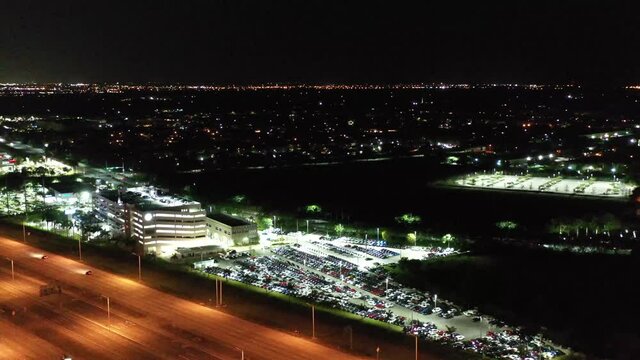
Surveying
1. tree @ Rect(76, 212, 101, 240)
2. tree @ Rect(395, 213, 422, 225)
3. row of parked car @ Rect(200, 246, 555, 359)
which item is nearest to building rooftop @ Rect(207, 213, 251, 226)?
row of parked car @ Rect(200, 246, 555, 359)

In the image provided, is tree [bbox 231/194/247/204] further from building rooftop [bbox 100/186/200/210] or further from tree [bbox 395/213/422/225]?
tree [bbox 395/213/422/225]

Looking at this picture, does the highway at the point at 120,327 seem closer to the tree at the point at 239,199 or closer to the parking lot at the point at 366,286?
the parking lot at the point at 366,286

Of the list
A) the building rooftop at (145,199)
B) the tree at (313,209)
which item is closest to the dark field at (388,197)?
the tree at (313,209)

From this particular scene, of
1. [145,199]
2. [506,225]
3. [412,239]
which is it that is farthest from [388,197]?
[145,199]

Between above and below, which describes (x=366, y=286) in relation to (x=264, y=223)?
below

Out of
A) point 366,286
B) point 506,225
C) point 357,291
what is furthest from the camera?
point 506,225

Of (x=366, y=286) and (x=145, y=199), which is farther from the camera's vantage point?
(x=145, y=199)

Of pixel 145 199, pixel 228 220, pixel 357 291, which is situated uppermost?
pixel 145 199

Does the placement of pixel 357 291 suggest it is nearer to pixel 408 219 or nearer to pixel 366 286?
pixel 366 286
